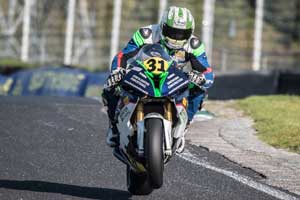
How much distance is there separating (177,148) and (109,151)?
99.3 inches

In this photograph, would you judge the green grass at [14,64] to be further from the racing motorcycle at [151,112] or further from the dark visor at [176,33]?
the racing motorcycle at [151,112]

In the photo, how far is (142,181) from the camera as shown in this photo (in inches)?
334

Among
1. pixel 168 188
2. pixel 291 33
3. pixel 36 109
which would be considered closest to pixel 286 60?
pixel 291 33

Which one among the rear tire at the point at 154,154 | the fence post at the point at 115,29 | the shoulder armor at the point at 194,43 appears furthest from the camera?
the fence post at the point at 115,29

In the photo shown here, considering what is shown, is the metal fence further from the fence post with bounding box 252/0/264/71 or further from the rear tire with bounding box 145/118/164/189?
the rear tire with bounding box 145/118/164/189

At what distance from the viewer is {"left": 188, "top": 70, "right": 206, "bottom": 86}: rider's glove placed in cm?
876

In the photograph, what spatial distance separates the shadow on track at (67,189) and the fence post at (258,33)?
16943 mm

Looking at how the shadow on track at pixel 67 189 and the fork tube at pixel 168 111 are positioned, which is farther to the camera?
the shadow on track at pixel 67 189

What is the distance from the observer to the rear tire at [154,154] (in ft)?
25.4

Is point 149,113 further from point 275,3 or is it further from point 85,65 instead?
point 85,65

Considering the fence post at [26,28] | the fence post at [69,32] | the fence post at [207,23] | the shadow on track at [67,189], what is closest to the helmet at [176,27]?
the shadow on track at [67,189]

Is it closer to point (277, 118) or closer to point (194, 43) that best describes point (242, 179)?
point (194, 43)

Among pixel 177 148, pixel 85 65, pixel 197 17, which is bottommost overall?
pixel 85 65

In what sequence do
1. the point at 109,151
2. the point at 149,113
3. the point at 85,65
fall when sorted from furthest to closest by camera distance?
1. the point at 85,65
2. the point at 109,151
3. the point at 149,113
